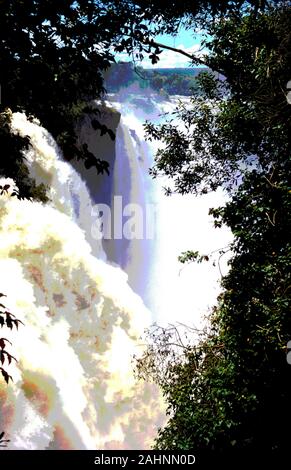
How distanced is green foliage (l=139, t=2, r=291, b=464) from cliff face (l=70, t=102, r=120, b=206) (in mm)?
16686

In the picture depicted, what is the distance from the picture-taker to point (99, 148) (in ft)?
88.2

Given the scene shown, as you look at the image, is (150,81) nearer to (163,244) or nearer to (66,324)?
(163,244)

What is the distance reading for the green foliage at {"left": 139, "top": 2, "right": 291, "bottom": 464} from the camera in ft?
19.9

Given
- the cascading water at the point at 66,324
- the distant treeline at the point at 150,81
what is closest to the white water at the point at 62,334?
the cascading water at the point at 66,324

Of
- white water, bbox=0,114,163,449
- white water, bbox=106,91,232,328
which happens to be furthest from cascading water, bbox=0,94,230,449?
white water, bbox=106,91,232,328

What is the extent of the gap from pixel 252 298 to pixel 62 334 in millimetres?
12515

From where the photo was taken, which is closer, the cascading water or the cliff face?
the cascading water

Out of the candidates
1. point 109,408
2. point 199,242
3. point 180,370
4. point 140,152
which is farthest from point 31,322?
point 199,242

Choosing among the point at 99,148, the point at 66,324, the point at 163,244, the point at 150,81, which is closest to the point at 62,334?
the point at 66,324

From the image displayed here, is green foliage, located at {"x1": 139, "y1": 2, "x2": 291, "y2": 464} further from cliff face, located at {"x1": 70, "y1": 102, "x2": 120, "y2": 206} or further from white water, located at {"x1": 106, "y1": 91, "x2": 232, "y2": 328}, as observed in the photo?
white water, located at {"x1": 106, "y1": 91, "x2": 232, "y2": 328}

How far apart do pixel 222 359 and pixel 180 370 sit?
40.0 inches

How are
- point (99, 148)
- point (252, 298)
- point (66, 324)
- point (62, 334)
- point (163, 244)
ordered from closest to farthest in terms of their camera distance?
point (252, 298), point (62, 334), point (66, 324), point (99, 148), point (163, 244)

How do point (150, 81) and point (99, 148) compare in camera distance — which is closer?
point (99, 148)

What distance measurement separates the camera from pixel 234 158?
8867mm
